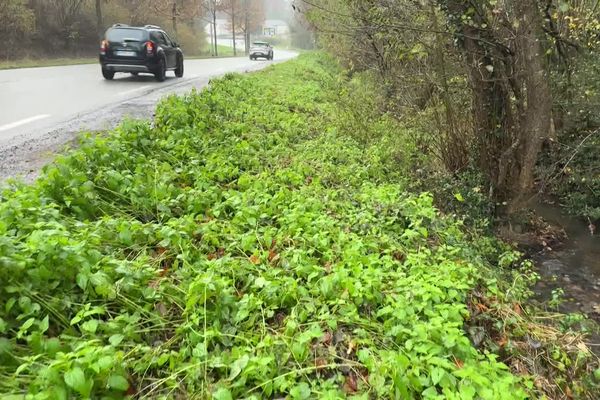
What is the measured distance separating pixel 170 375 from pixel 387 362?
4.07ft

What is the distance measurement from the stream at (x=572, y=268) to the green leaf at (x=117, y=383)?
14.2 feet

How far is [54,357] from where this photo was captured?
263 cm

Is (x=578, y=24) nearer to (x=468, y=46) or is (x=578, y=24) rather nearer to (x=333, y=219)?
(x=468, y=46)

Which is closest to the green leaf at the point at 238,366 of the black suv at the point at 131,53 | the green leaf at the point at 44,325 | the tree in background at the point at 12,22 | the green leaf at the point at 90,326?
the green leaf at the point at 90,326

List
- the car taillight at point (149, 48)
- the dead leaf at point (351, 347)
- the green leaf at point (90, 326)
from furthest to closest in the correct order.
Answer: the car taillight at point (149, 48) < the dead leaf at point (351, 347) < the green leaf at point (90, 326)

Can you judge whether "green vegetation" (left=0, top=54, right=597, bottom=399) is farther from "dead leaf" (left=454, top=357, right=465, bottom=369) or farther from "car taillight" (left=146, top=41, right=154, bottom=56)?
"car taillight" (left=146, top=41, right=154, bottom=56)

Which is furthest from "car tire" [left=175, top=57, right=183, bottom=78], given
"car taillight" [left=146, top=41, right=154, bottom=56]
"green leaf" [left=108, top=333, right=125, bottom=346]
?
"green leaf" [left=108, top=333, right=125, bottom=346]

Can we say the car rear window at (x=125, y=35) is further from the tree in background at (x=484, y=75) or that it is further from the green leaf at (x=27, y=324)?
the green leaf at (x=27, y=324)

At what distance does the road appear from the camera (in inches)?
245

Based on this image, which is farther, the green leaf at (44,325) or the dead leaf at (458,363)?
the dead leaf at (458,363)

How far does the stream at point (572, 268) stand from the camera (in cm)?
582

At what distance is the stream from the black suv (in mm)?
11978

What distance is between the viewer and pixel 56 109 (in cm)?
955

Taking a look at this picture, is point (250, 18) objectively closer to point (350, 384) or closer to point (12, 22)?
point (12, 22)
